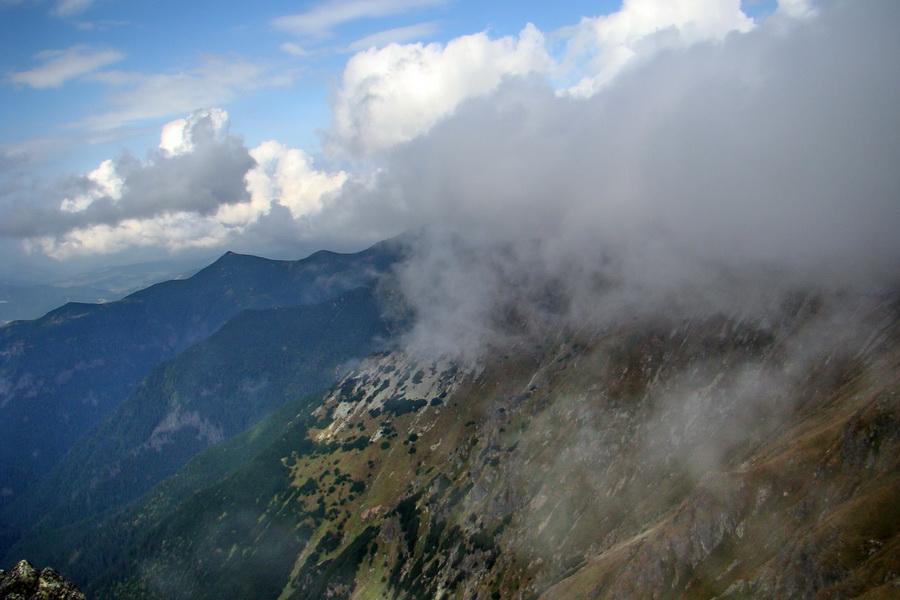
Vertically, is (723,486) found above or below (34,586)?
below

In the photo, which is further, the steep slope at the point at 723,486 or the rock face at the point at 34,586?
the steep slope at the point at 723,486

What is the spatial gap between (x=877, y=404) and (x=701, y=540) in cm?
4598

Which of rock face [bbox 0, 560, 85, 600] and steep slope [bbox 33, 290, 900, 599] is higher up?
rock face [bbox 0, 560, 85, 600]

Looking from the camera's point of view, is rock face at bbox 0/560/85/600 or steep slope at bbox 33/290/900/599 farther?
steep slope at bbox 33/290/900/599

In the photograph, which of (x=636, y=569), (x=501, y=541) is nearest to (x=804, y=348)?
(x=636, y=569)

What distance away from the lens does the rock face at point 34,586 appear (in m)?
23.2

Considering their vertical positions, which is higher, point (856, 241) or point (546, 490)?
point (856, 241)

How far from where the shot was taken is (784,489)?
99.2m

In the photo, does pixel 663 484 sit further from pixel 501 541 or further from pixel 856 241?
pixel 856 241

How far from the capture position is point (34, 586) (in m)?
23.6

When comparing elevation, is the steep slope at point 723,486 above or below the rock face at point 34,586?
below

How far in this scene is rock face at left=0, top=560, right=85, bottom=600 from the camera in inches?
914

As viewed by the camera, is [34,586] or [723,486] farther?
[723,486]

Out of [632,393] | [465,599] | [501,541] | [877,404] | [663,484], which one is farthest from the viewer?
[632,393]
